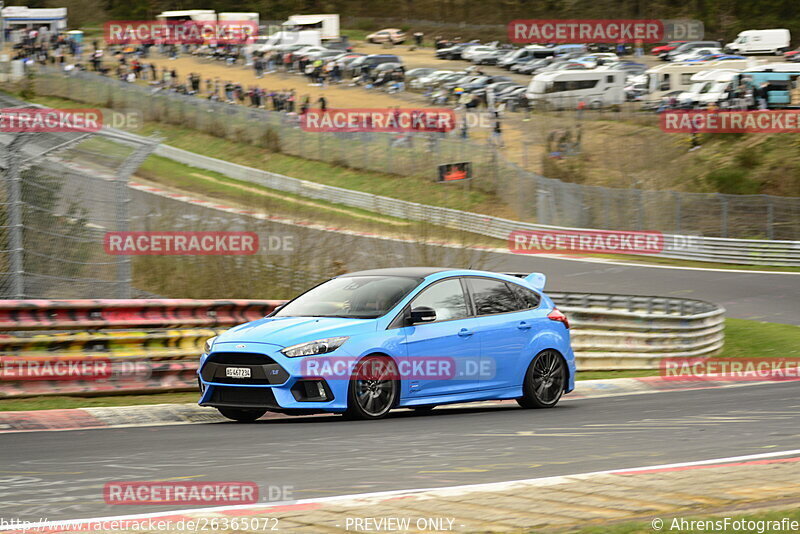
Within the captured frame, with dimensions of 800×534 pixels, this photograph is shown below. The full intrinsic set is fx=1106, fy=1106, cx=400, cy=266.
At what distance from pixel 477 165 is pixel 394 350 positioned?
36.8 m

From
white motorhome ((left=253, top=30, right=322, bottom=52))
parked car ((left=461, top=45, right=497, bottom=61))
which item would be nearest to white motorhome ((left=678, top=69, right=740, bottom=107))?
parked car ((left=461, top=45, right=497, bottom=61))

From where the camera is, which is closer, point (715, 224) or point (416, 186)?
point (715, 224)

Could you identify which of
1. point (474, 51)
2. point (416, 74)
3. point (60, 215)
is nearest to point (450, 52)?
point (474, 51)

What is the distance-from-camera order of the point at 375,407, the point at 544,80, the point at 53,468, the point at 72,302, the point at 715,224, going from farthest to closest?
the point at 544,80 < the point at 715,224 < the point at 72,302 < the point at 375,407 < the point at 53,468

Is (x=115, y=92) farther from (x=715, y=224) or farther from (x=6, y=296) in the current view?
(x=6, y=296)

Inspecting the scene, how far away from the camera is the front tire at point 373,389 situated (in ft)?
33.4

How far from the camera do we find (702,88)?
5638 centimetres

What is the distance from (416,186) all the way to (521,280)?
33.7 meters

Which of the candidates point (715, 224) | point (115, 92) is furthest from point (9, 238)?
point (115, 92)

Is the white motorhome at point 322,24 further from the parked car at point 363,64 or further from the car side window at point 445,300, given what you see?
the car side window at point 445,300

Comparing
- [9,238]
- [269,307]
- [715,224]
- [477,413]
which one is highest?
[9,238]

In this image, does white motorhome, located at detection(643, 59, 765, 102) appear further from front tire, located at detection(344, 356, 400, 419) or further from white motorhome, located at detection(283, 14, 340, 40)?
front tire, located at detection(344, 356, 400, 419)

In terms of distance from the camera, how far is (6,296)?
11.8 meters

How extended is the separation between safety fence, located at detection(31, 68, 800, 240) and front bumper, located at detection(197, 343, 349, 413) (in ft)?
108
